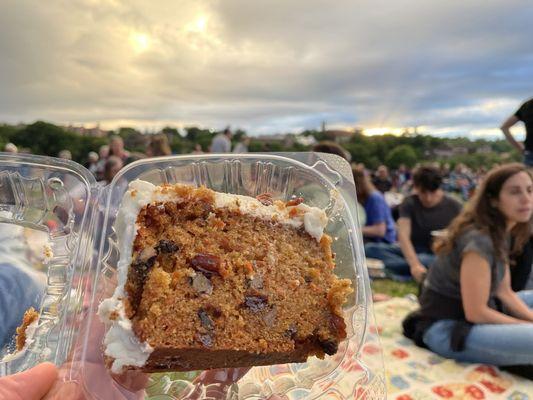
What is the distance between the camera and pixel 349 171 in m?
1.77

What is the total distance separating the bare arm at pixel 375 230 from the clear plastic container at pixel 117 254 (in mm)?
4460

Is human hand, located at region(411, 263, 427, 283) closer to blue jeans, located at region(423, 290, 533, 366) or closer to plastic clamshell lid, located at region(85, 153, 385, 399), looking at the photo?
blue jeans, located at region(423, 290, 533, 366)

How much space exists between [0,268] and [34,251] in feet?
0.71

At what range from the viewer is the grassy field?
538 cm

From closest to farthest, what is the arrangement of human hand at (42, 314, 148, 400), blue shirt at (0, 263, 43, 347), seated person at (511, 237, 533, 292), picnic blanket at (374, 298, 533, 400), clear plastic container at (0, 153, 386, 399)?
1. human hand at (42, 314, 148, 400)
2. clear plastic container at (0, 153, 386, 399)
3. blue shirt at (0, 263, 43, 347)
4. picnic blanket at (374, 298, 533, 400)
5. seated person at (511, 237, 533, 292)

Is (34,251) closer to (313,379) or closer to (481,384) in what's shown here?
(313,379)

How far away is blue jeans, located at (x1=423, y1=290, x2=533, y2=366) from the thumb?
3072mm

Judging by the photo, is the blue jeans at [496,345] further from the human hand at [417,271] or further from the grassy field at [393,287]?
the human hand at [417,271]

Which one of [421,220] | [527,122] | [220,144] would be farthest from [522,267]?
[220,144]

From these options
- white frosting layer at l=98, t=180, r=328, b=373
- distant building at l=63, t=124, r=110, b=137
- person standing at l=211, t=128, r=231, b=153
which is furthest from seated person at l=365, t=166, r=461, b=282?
distant building at l=63, t=124, r=110, b=137

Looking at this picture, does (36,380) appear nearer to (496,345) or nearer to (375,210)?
(496,345)

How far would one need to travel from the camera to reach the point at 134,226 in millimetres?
1374

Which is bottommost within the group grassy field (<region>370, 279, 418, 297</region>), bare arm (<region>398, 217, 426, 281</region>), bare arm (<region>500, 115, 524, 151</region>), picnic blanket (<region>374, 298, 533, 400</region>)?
grassy field (<region>370, 279, 418, 297</region>)

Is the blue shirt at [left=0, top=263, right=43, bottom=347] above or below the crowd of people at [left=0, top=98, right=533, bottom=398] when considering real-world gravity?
above
